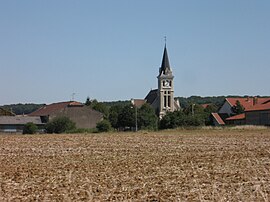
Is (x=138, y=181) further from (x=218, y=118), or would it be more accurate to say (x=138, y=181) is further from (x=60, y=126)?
(x=218, y=118)

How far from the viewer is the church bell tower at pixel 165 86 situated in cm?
14938

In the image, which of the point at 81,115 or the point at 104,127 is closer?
the point at 104,127

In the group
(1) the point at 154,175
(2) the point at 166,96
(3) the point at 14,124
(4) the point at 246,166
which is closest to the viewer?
(1) the point at 154,175

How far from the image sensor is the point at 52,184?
1527 centimetres

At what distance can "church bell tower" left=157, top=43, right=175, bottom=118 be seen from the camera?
14938cm

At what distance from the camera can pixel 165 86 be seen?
153 meters

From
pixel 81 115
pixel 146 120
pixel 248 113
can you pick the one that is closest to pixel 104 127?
pixel 146 120

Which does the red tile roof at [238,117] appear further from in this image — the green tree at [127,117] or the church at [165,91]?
the church at [165,91]

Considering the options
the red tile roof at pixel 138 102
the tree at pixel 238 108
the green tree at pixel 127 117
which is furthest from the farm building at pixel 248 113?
the red tile roof at pixel 138 102

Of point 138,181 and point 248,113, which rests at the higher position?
point 248,113

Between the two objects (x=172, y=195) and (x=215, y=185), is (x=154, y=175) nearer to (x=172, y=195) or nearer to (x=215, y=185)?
(x=215, y=185)

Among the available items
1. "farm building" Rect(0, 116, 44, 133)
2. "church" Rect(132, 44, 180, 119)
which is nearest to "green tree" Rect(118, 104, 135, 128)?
"farm building" Rect(0, 116, 44, 133)

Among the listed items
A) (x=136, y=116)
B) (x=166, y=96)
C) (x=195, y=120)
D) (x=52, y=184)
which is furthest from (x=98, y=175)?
(x=166, y=96)

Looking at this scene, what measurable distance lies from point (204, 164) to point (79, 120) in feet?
313
